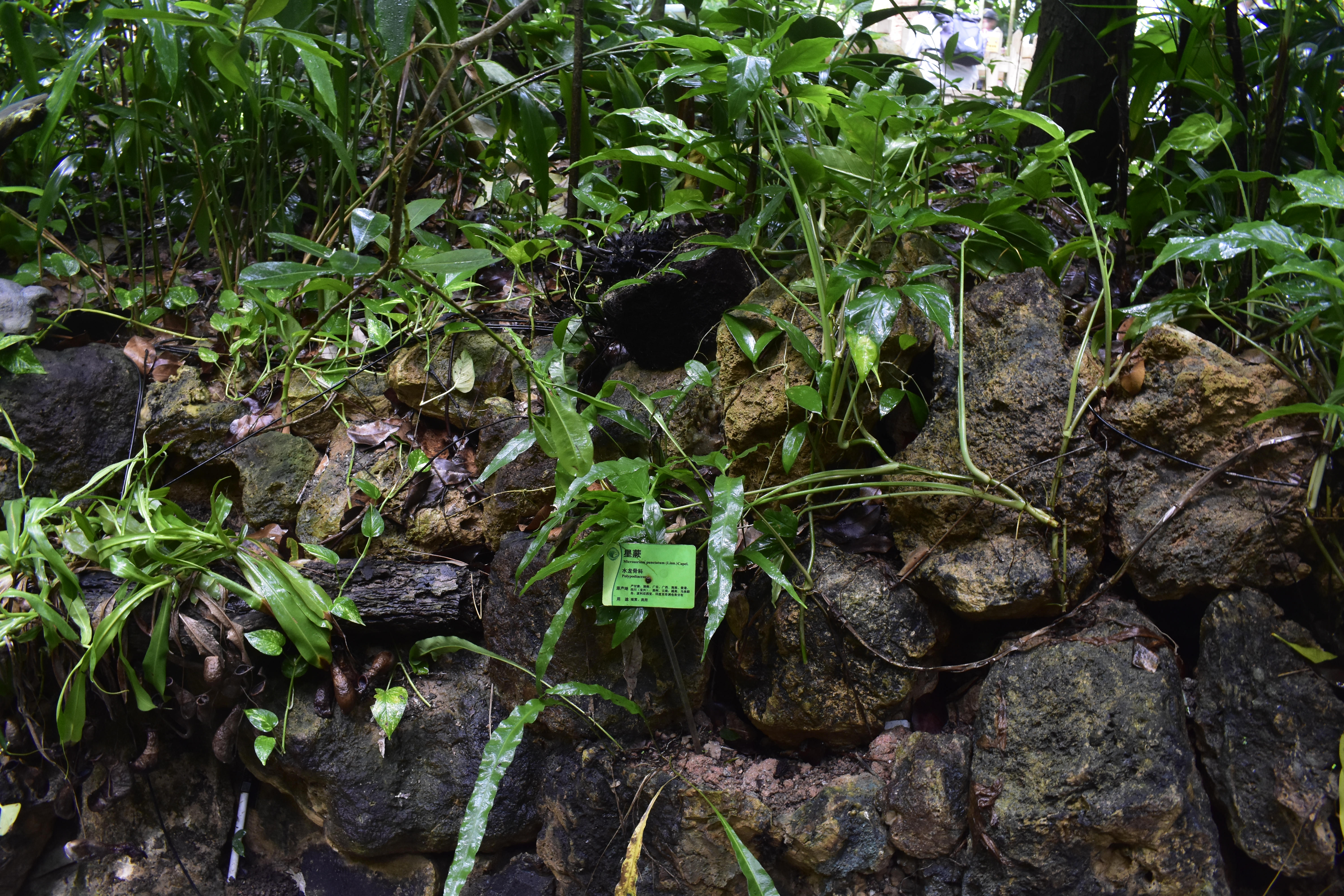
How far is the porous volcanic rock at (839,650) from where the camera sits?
1275mm

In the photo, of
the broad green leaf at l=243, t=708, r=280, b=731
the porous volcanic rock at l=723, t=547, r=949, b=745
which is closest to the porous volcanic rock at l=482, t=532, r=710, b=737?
the porous volcanic rock at l=723, t=547, r=949, b=745

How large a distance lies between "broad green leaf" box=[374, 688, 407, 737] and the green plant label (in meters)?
0.51

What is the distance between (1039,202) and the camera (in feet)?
5.34

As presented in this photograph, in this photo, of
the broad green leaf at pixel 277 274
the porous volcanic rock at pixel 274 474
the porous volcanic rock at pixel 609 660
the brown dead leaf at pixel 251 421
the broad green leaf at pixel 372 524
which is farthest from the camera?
the brown dead leaf at pixel 251 421

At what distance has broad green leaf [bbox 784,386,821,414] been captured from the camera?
122 centimetres

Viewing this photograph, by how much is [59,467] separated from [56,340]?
0.40m

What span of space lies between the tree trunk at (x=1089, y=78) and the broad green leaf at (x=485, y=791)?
1.57 metres

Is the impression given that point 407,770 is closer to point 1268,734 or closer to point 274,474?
point 274,474

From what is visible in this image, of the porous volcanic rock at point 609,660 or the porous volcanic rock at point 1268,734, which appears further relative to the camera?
the porous volcanic rock at point 609,660

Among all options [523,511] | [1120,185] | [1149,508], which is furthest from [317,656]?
[1120,185]

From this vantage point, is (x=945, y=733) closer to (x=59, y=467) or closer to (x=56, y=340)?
(x=59, y=467)

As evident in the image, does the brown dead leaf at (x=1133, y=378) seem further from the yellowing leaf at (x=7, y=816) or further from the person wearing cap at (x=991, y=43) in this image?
the yellowing leaf at (x=7, y=816)

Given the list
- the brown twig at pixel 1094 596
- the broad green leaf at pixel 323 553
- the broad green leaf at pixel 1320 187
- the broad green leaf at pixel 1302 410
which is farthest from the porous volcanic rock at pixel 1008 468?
the broad green leaf at pixel 323 553

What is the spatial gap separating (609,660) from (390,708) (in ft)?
1.36
